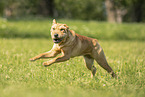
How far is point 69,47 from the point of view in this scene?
4.30m

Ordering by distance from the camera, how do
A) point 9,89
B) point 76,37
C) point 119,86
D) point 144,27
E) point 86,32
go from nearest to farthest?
point 9,89
point 119,86
point 76,37
point 86,32
point 144,27

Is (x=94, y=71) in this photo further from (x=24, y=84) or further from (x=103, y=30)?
(x=103, y=30)

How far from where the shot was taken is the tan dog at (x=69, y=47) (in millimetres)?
4074

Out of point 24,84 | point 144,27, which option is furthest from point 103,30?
point 24,84

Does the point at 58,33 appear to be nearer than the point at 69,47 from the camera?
Yes

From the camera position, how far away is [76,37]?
4.57 metres

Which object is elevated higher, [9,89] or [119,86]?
[9,89]

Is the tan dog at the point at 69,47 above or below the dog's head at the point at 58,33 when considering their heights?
below

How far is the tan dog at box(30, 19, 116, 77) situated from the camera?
13.4 feet

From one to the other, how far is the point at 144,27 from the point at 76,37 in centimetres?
1276

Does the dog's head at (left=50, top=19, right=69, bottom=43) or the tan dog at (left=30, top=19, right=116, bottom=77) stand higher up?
the dog's head at (left=50, top=19, right=69, bottom=43)

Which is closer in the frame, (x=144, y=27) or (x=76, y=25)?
(x=76, y=25)

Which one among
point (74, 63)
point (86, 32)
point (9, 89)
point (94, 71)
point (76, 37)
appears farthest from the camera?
point (86, 32)

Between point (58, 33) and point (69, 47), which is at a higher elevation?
point (58, 33)
